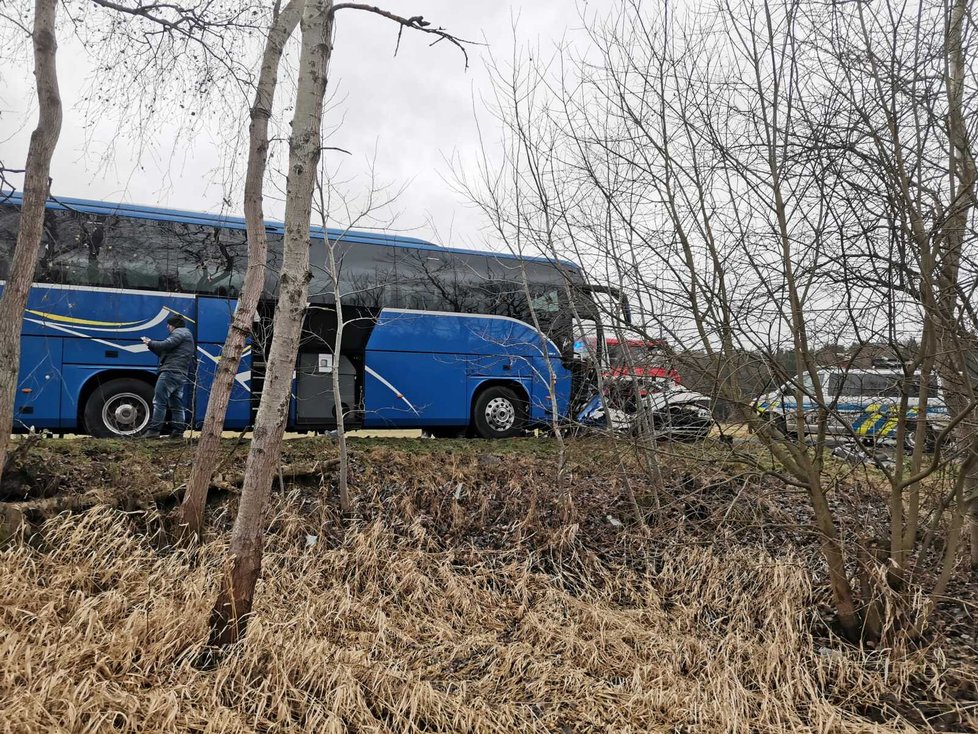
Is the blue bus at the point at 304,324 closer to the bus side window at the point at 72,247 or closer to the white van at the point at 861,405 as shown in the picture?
the bus side window at the point at 72,247

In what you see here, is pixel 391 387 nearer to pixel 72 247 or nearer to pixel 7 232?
pixel 72 247

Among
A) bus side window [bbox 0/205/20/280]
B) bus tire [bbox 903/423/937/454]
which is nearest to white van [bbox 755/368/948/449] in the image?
bus tire [bbox 903/423/937/454]

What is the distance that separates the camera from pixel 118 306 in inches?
359

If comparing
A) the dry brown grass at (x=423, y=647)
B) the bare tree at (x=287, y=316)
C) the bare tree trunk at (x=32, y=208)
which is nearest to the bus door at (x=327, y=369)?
the dry brown grass at (x=423, y=647)

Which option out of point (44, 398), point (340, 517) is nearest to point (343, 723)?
point (340, 517)

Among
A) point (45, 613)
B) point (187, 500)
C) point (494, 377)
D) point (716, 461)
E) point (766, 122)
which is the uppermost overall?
point (766, 122)

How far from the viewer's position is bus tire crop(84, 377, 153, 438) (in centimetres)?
915

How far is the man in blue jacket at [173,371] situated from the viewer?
8641 mm

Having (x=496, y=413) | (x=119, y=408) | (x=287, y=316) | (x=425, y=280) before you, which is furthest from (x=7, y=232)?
(x=496, y=413)

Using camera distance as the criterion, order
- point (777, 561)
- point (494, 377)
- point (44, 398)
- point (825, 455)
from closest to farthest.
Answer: point (825, 455)
point (777, 561)
point (44, 398)
point (494, 377)

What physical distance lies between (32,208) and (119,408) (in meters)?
4.31

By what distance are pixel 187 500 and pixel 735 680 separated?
4223 millimetres

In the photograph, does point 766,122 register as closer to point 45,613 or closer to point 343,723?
point 343,723

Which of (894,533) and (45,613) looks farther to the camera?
(894,533)
